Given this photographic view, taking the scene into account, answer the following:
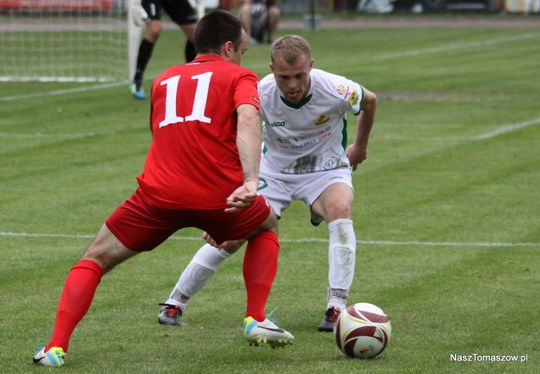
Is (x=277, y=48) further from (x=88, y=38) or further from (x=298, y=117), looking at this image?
(x=88, y=38)

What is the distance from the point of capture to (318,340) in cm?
734

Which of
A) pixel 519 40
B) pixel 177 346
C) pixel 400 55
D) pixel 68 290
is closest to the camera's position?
pixel 68 290

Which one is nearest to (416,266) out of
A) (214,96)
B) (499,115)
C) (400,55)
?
(214,96)

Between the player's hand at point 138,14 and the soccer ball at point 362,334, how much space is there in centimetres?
1432

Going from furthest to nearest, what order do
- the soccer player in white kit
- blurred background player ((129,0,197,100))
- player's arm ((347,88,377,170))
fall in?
blurred background player ((129,0,197,100)) → player's arm ((347,88,377,170)) → the soccer player in white kit

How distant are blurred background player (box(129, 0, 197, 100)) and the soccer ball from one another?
12.4 meters

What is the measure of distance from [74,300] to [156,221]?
21.5 inches

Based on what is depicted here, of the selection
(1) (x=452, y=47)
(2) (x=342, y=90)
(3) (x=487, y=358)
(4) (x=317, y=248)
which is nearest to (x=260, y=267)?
(3) (x=487, y=358)

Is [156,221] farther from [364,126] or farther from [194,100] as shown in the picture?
[364,126]

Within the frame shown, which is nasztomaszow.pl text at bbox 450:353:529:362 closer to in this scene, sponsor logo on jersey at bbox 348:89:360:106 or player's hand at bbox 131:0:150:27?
sponsor logo on jersey at bbox 348:89:360:106

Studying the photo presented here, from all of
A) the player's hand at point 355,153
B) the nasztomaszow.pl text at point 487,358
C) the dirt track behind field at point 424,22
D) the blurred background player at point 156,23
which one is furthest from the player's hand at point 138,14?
the dirt track behind field at point 424,22

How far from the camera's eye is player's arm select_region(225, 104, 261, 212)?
20.8 ft

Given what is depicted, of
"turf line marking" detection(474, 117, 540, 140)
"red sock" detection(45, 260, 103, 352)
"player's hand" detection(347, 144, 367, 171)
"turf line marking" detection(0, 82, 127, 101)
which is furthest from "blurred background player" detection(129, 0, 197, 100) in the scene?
"red sock" detection(45, 260, 103, 352)

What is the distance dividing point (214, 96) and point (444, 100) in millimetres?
13826
